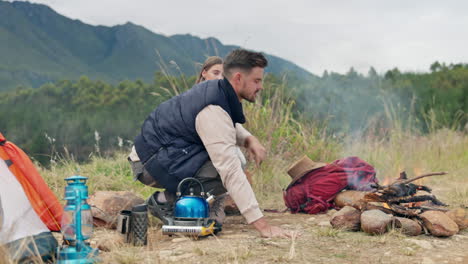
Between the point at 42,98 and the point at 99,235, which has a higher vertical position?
the point at 42,98

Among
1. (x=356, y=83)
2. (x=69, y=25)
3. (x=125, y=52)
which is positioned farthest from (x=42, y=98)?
(x=69, y=25)

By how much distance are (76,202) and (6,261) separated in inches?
Result: 16.5

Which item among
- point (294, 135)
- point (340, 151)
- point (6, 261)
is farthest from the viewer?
point (340, 151)

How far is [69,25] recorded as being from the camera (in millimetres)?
108500

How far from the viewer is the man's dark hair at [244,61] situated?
3246 millimetres

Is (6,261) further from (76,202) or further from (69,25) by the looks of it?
(69,25)

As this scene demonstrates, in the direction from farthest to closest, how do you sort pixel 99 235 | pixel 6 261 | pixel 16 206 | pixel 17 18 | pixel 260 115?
pixel 17 18 < pixel 260 115 < pixel 99 235 < pixel 16 206 < pixel 6 261

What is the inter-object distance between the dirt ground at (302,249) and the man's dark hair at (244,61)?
108 cm

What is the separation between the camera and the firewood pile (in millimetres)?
3293

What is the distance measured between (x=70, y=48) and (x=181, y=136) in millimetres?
91819

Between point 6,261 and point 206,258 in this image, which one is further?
point 206,258

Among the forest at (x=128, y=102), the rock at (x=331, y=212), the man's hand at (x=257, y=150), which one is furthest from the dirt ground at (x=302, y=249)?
the forest at (x=128, y=102)

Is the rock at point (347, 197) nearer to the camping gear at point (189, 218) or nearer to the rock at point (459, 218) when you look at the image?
the rock at point (459, 218)

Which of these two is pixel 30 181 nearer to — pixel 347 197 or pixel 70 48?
pixel 347 197
